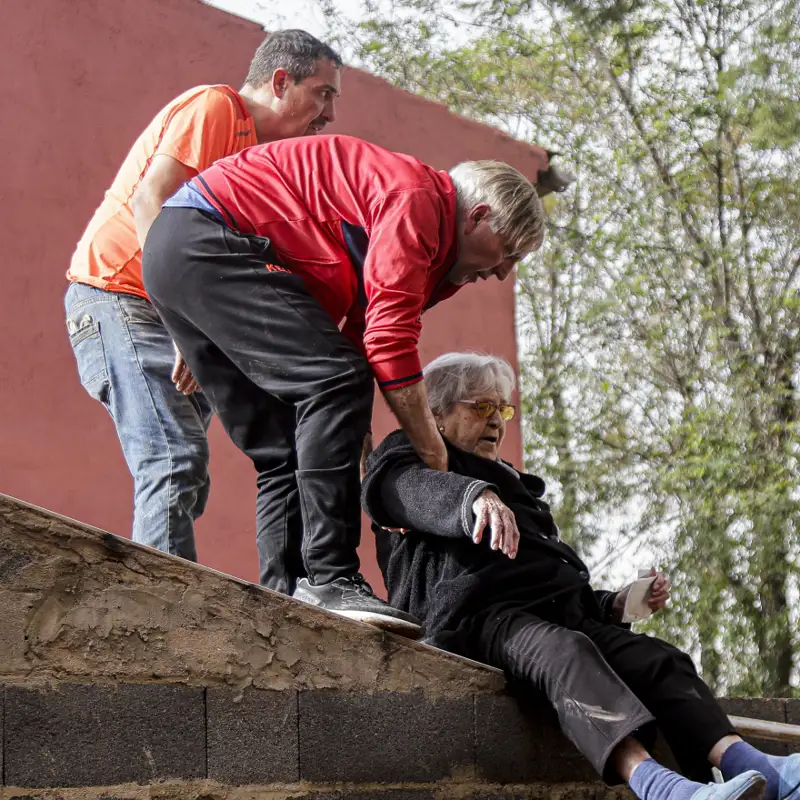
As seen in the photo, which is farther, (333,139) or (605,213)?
(605,213)

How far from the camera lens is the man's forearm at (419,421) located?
9.88 feet

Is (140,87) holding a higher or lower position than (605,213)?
lower

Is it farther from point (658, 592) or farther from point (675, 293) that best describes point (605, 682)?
point (675, 293)

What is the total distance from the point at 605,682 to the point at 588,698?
54mm

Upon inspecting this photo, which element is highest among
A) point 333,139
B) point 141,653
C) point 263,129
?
point 263,129

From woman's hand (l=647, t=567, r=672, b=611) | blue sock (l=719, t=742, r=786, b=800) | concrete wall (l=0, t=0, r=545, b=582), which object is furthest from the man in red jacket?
concrete wall (l=0, t=0, r=545, b=582)

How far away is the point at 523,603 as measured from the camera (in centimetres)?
310

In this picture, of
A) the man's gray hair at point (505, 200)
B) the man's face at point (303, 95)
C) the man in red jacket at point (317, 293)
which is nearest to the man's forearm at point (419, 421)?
the man in red jacket at point (317, 293)

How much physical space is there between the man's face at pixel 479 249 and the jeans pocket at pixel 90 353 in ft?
3.54

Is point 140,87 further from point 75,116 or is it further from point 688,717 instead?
point 688,717

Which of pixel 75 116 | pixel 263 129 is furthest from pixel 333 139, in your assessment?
pixel 75 116

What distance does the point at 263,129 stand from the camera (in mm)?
3809

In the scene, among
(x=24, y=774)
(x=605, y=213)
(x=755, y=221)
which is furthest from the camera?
(x=605, y=213)

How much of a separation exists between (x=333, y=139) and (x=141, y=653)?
1490mm
